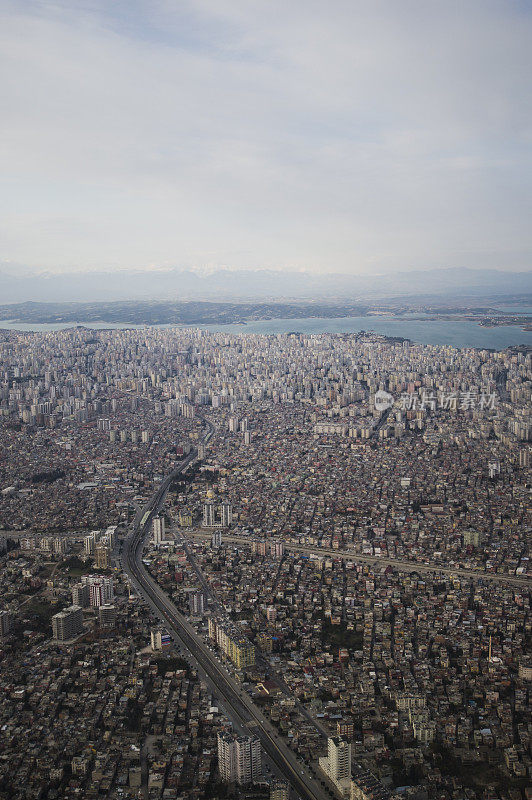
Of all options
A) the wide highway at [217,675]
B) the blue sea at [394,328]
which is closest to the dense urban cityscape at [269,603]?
the wide highway at [217,675]

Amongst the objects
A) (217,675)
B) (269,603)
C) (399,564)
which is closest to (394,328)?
(399,564)

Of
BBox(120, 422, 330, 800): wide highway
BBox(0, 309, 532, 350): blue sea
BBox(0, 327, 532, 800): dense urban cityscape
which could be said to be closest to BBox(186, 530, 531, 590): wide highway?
BBox(0, 327, 532, 800): dense urban cityscape

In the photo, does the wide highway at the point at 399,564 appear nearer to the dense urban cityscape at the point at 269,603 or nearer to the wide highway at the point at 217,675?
the dense urban cityscape at the point at 269,603

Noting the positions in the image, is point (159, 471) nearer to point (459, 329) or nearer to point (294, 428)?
point (294, 428)

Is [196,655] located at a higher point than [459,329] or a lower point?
lower

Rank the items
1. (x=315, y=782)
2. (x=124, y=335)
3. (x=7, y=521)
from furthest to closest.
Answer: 1. (x=124, y=335)
2. (x=7, y=521)
3. (x=315, y=782)

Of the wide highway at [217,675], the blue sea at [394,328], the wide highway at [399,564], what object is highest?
the blue sea at [394,328]

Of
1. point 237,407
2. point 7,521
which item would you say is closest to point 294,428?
point 237,407
